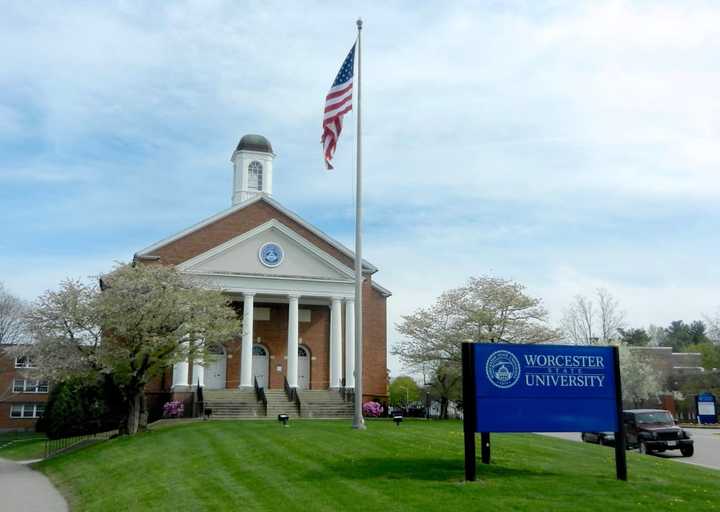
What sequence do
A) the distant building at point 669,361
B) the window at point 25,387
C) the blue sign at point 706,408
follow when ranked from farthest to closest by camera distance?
1. the distant building at point 669,361
2. the window at point 25,387
3. the blue sign at point 706,408

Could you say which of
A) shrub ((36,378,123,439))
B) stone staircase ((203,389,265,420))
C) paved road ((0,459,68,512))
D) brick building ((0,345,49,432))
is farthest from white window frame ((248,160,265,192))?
brick building ((0,345,49,432))

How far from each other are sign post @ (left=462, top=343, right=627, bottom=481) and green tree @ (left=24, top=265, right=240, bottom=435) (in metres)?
15.2

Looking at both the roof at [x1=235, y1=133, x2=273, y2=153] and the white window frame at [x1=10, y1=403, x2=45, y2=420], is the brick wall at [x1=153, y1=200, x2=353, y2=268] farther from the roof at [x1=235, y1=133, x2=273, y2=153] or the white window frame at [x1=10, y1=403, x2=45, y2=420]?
the white window frame at [x1=10, y1=403, x2=45, y2=420]

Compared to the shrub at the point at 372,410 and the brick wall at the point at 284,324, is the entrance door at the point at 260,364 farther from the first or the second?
the shrub at the point at 372,410

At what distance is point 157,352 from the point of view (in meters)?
25.8

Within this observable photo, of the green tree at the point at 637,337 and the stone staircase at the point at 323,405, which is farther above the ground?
the green tree at the point at 637,337

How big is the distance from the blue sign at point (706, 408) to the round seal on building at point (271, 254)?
2935 cm

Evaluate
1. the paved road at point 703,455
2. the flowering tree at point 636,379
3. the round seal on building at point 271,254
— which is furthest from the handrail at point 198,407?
the flowering tree at point 636,379

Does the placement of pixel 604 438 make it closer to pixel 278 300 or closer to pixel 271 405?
pixel 271 405

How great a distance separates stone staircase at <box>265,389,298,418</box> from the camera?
3247 centimetres

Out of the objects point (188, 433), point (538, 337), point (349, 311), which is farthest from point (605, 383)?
point (349, 311)

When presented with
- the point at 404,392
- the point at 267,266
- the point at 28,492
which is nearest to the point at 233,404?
the point at 267,266

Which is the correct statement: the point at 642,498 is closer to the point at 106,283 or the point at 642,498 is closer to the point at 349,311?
the point at 106,283

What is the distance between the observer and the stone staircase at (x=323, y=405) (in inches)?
1296
